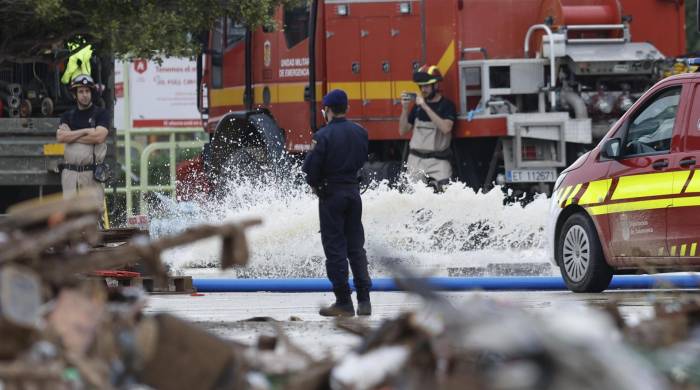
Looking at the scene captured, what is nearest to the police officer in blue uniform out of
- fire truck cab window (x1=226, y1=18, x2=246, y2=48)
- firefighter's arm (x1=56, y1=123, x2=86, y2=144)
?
firefighter's arm (x1=56, y1=123, x2=86, y2=144)

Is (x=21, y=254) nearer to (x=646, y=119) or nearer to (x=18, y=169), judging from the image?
(x=646, y=119)

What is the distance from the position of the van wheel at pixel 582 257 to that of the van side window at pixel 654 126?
2.49 feet

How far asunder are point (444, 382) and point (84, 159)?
10.5 m

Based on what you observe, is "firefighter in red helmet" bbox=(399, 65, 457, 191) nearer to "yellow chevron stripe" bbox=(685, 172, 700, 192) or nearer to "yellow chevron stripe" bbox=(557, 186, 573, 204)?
"yellow chevron stripe" bbox=(557, 186, 573, 204)

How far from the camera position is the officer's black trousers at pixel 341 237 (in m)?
11.0

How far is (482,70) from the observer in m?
17.0

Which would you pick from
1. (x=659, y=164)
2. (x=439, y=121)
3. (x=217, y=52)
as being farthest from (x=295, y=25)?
(x=659, y=164)

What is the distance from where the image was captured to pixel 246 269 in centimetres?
1517

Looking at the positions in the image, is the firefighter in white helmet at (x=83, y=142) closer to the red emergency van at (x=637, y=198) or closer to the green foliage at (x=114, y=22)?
the green foliage at (x=114, y=22)

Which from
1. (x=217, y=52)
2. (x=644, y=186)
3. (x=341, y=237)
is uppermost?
(x=217, y=52)

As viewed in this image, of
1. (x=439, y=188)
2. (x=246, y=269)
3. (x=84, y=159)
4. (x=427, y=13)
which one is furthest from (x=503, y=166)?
(x=84, y=159)

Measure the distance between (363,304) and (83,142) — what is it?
4.67m

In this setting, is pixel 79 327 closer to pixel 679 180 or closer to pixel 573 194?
pixel 679 180

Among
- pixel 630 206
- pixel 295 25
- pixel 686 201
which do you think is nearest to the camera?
pixel 686 201
